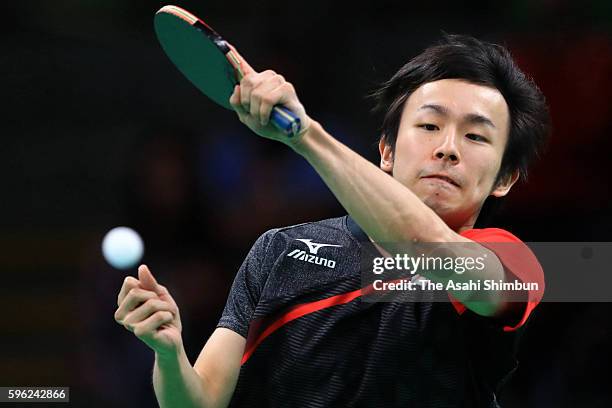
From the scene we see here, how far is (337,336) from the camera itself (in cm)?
281

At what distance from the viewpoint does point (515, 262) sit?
2.49 meters

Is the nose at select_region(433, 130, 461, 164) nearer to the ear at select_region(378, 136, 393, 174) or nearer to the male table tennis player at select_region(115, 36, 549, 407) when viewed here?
the male table tennis player at select_region(115, 36, 549, 407)

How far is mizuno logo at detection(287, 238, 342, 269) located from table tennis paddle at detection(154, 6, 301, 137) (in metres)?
0.58

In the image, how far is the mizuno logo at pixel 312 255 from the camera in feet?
9.65

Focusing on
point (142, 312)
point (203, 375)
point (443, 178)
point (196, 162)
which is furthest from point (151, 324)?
point (196, 162)

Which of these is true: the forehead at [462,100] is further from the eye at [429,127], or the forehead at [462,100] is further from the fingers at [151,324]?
the fingers at [151,324]

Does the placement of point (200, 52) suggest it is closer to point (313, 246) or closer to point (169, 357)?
point (313, 246)

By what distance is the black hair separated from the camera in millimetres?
3076

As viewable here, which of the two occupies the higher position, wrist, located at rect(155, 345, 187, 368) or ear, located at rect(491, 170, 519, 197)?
ear, located at rect(491, 170, 519, 197)

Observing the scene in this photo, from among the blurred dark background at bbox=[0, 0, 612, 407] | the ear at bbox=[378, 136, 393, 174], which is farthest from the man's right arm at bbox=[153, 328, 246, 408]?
the blurred dark background at bbox=[0, 0, 612, 407]

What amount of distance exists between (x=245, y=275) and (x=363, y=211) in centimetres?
91

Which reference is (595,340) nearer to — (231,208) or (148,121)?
(231,208)

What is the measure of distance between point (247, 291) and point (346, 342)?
0.42 meters

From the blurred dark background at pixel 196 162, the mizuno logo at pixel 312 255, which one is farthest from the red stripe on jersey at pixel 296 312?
the blurred dark background at pixel 196 162
